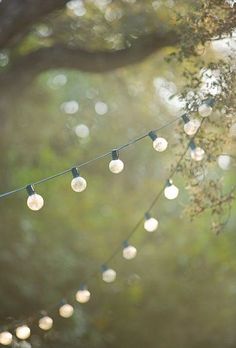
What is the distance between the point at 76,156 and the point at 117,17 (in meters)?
2.55

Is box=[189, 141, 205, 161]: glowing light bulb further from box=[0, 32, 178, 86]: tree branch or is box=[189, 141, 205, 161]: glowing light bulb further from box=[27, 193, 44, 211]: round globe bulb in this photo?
box=[0, 32, 178, 86]: tree branch

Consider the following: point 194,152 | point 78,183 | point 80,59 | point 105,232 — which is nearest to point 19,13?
point 80,59

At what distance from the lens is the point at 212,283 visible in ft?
→ 22.5

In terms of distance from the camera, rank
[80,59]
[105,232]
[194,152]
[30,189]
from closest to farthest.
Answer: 1. [30,189]
2. [194,152]
3. [80,59]
4. [105,232]

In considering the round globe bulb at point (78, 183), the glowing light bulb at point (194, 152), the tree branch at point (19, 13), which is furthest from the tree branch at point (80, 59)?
the round globe bulb at point (78, 183)

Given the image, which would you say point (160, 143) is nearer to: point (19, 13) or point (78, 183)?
point (78, 183)

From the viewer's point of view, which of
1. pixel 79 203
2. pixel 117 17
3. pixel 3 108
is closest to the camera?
pixel 117 17

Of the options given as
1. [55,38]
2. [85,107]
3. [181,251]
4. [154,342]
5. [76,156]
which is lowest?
[154,342]

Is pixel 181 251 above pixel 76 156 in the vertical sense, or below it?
below

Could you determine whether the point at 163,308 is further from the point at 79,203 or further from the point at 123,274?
the point at 79,203

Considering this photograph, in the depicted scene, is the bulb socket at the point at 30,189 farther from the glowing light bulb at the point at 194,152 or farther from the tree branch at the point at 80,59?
the tree branch at the point at 80,59

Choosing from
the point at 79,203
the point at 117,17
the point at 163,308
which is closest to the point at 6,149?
the point at 79,203

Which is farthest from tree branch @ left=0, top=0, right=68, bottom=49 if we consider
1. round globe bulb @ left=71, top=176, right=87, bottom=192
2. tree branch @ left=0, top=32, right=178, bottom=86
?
round globe bulb @ left=71, top=176, right=87, bottom=192

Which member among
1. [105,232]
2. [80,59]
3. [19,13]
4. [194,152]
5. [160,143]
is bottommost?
[194,152]
